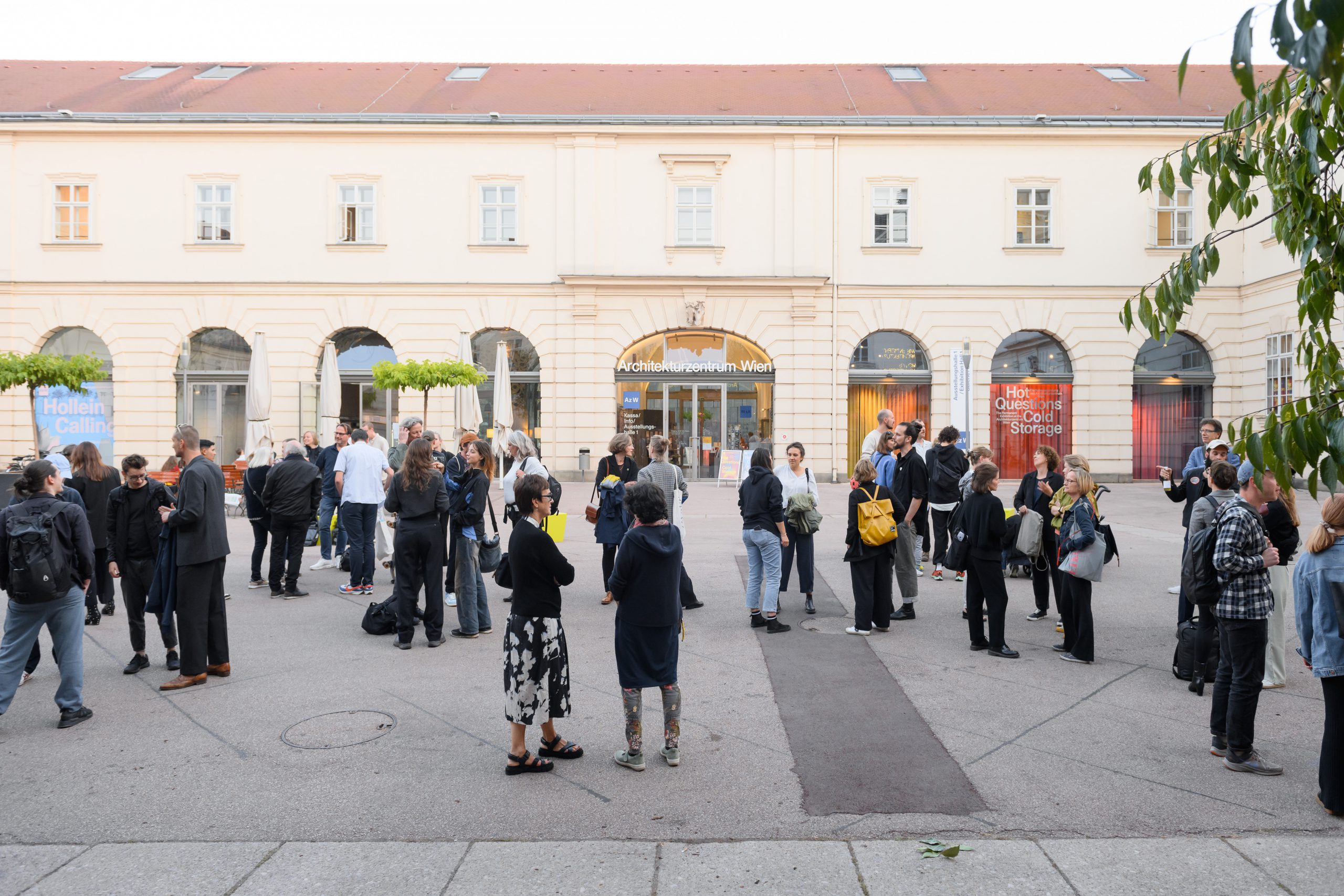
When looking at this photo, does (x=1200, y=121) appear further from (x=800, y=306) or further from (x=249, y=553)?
(x=249, y=553)

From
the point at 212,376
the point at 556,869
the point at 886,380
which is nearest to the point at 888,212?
the point at 886,380

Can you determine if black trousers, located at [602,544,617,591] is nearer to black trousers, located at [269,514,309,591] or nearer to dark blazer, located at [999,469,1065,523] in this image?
black trousers, located at [269,514,309,591]

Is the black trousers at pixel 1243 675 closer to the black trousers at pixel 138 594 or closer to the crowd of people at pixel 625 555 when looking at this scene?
the crowd of people at pixel 625 555

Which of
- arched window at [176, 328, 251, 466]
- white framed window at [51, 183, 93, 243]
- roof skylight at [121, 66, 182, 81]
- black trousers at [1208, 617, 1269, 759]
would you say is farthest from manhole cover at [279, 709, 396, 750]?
roof skylight at [121, 66, 182, 81]

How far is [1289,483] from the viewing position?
2396 mm

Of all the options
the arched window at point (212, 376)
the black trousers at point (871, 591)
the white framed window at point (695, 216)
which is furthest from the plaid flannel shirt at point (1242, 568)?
the arched window at point (212, 376)

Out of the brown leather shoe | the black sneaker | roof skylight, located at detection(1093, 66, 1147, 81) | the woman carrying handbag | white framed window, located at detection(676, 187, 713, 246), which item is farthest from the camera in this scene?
roof skylight, located at detection(1093, 66, 1147, 81)

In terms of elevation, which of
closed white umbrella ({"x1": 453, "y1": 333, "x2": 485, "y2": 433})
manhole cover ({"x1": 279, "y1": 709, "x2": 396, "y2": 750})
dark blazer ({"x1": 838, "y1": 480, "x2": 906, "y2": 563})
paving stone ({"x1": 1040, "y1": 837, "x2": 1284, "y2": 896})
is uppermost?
closed white umbrella ({"x1": 453, "y1": 333, "x2": 485, "y2": 433})

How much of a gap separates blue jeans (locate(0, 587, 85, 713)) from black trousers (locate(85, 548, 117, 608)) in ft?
9.67

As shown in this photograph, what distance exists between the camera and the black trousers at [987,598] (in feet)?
24.1

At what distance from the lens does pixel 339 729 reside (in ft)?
18.5

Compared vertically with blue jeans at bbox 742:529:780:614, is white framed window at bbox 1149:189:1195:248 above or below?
above

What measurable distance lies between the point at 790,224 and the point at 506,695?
21.7 m

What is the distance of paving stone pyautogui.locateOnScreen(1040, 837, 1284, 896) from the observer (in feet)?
12.0
